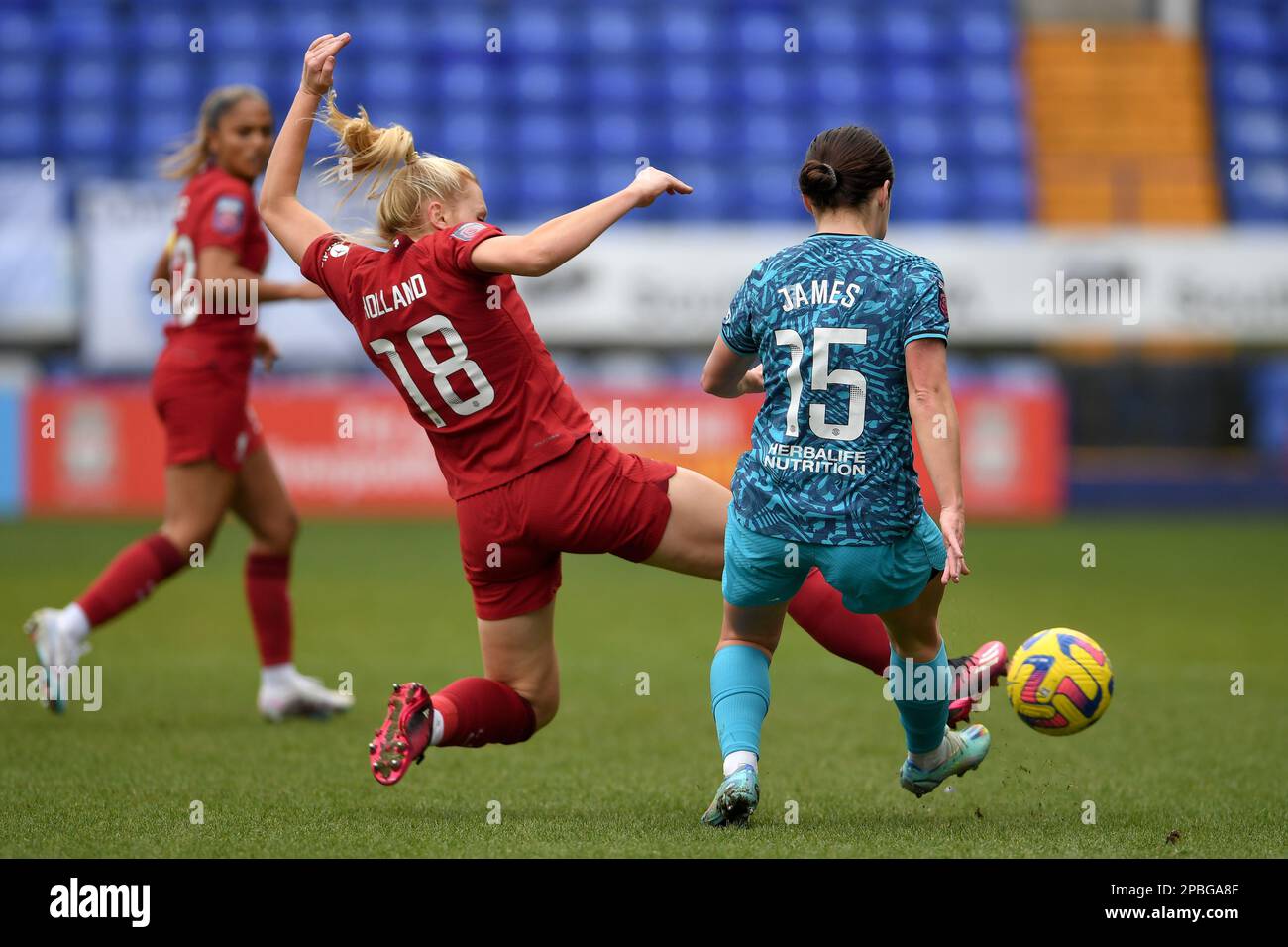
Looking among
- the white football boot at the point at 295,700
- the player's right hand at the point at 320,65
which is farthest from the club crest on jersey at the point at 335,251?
the white football boot at the point at 295,700

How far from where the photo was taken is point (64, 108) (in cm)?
1752

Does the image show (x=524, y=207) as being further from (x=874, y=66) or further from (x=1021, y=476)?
→ (x=1021, y=476)

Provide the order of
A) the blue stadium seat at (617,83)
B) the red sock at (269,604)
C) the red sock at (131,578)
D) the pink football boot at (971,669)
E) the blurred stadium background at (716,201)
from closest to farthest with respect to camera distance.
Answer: the pink football boot at (971,669) → the red sock at (131,578) → the red sock at (269,604) → the blurred stadium background at (716,201) → the blue stadium seat at (617,83)

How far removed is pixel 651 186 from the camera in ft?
11.7

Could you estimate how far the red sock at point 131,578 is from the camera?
18.6 feet

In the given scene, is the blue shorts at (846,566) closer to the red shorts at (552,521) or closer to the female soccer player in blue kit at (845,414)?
the female soccer player in blue kit at (845,414)

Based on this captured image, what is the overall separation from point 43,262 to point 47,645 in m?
10.4

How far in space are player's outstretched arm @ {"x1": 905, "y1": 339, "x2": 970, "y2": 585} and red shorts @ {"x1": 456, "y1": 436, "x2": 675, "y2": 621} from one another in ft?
2.66

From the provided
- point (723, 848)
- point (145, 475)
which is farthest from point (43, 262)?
point (723, 848)

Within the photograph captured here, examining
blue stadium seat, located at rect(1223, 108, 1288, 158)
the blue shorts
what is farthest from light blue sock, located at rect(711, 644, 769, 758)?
blue stadium seat, located at rect(1223, 108, 1288, 158)

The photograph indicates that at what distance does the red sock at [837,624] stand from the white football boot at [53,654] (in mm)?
2682

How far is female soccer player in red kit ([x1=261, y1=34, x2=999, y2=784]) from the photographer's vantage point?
388 cm

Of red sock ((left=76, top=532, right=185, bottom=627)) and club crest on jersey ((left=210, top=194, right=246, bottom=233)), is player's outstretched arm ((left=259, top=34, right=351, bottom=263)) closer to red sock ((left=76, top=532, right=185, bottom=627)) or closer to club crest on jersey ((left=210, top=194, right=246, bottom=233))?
club crest on jersey ((left=210, top=194, right=246, bottom=233))

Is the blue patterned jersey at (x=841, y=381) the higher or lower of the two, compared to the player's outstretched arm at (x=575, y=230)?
lower
